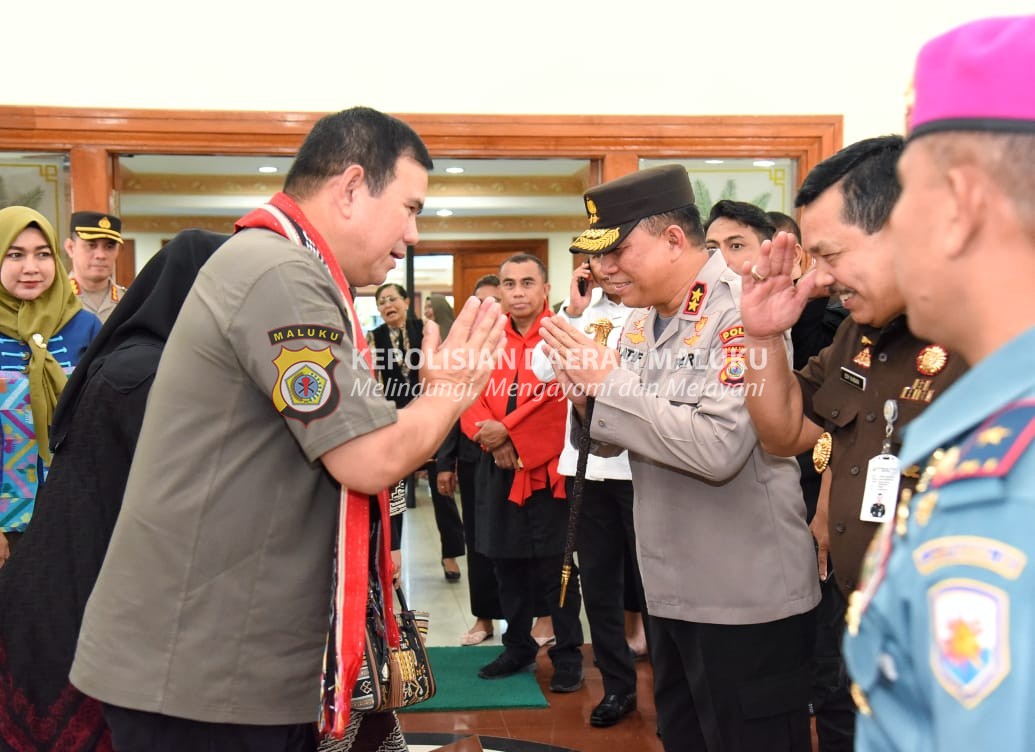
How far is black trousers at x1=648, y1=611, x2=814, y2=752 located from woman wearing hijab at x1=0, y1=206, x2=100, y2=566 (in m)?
2.13

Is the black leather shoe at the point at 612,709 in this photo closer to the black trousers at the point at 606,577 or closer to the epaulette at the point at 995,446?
Result: the black trousers at the point at 606,577

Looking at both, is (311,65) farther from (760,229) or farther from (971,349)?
(971,349)

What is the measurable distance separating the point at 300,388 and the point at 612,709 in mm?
2465

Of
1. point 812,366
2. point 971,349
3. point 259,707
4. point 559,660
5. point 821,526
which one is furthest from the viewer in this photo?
point 559,660

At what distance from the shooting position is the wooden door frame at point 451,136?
456 centimetres

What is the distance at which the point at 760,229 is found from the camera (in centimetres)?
348

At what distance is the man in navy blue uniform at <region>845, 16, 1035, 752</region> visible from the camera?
2.02 feet

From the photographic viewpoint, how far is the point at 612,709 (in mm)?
3365

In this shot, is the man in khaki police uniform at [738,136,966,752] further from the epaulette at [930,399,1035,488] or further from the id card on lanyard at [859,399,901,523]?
the epaulette at [930,399,1035,488]

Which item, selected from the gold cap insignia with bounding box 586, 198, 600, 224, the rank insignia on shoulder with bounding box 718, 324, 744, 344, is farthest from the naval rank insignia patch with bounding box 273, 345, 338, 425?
the gold cap insignia with bounding box 586, 198, 600, 224

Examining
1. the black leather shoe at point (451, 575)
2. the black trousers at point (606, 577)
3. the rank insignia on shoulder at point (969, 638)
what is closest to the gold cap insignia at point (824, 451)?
the rank insignia on shoulder at point (969, 638)

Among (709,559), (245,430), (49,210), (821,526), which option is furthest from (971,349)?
Result: (49,210)

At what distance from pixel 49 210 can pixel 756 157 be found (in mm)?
3609

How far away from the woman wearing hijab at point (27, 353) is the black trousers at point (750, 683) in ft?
6.98
